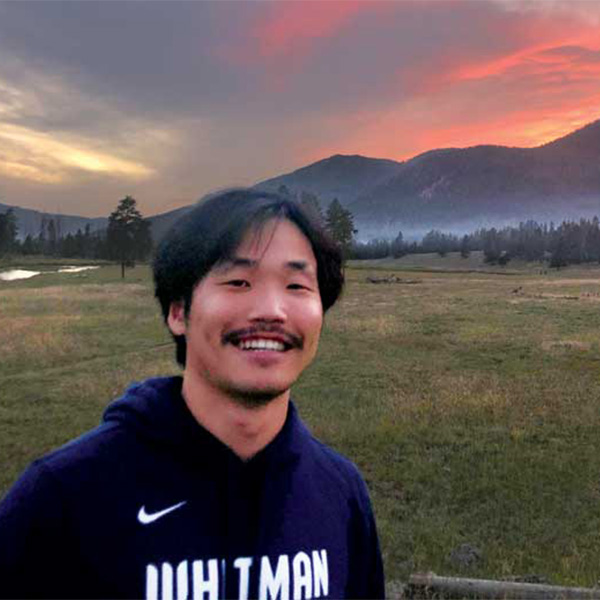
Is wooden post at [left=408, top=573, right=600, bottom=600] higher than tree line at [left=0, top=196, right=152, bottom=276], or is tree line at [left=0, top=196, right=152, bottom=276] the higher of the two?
tree line at [left=0, top=196, right=152, bottom=276]

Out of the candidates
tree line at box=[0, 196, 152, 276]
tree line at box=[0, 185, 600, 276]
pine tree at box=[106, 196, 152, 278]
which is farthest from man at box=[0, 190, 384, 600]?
pine tree at box=[106, 196, 152, 278]

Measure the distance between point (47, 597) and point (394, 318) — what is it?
35.5m

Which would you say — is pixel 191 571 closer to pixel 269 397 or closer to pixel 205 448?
pixel 205 448

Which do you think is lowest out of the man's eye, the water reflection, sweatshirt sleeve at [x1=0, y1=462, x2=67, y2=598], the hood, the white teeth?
the water reflection

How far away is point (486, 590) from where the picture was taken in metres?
7.09

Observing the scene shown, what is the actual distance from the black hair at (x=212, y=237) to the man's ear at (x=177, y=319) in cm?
3

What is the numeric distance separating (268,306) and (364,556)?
1.27m

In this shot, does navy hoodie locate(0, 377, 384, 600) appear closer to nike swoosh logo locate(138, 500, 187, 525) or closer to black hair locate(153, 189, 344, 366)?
nike swoosh logo locate(138, 500, 187, 525)

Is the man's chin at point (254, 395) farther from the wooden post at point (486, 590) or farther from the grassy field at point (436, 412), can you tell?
the grassy field at point (436, 412)

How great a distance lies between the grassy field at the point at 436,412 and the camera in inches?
394

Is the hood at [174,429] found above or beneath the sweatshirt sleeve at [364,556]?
above

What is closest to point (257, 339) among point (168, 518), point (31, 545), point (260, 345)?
point (260, 345)

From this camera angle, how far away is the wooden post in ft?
22.5

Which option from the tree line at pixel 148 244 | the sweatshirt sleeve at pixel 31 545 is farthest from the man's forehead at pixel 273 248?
the tree line at pixel 148 244
